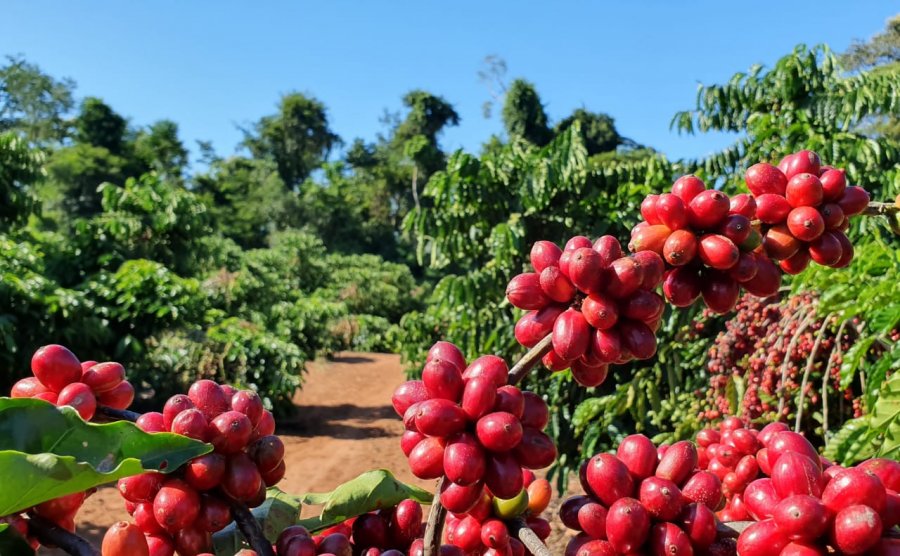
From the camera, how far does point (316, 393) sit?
13922mm

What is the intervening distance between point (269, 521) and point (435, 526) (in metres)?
0.39

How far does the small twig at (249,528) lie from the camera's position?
834 mm

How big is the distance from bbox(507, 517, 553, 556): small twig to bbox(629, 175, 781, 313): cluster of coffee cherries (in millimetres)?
362

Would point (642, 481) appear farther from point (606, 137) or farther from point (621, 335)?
point (606, 137)

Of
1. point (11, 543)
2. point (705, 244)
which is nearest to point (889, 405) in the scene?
point (705, 244)

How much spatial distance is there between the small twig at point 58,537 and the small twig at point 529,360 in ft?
1.70

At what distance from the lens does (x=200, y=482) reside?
0.84m

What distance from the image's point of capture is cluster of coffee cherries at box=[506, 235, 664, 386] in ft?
2.69

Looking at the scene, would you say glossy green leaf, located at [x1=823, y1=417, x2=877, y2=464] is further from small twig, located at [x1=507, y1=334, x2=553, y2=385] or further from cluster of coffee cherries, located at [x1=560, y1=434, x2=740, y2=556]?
small twig, located at [x1=507, y1=334, x2=553, y2=385]

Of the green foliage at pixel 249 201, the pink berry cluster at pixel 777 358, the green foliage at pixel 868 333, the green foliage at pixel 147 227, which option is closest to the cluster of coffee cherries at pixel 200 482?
the green foliage at pixel 868 333

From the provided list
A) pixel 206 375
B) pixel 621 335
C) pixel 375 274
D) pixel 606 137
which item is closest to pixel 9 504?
pixel 621 335

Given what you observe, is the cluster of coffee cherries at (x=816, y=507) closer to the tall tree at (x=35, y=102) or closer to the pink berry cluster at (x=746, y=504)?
the pink berry cluster at (x=746, y=504)

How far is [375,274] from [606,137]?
60.0ft

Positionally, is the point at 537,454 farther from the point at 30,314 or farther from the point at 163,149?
the point at 163,149
